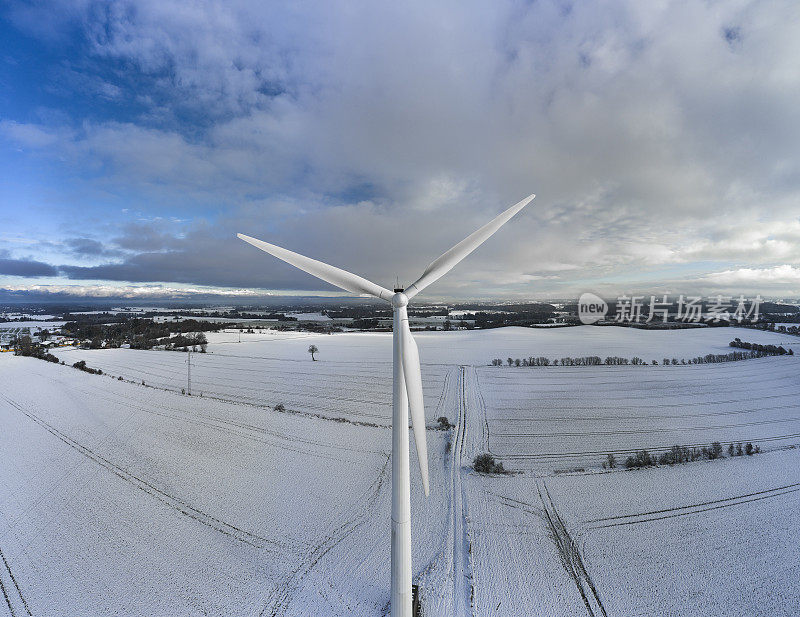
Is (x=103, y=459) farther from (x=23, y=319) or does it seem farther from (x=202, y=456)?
(x=23, y=319)

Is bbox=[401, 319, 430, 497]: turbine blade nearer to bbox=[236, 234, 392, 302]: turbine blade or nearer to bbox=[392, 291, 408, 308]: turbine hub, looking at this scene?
bbox=[392, 291, 408, 308]: turbine hub

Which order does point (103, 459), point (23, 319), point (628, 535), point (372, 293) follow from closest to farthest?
point (372, 293), point (628, 535), point (103, 459), point (23, 319)

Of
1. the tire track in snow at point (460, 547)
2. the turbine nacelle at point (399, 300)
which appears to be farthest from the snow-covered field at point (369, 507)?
the turbine nacelle at point (399, 300)

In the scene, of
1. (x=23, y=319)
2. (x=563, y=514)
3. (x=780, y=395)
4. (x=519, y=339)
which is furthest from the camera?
(x=23, y=319)

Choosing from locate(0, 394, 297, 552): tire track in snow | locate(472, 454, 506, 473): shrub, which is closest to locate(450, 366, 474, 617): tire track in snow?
locate(472, 454, 506, 473): shrub

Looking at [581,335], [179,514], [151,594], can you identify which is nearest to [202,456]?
[179,514]

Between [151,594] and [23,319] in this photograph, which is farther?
[23,319]

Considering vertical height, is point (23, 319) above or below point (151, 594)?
above
